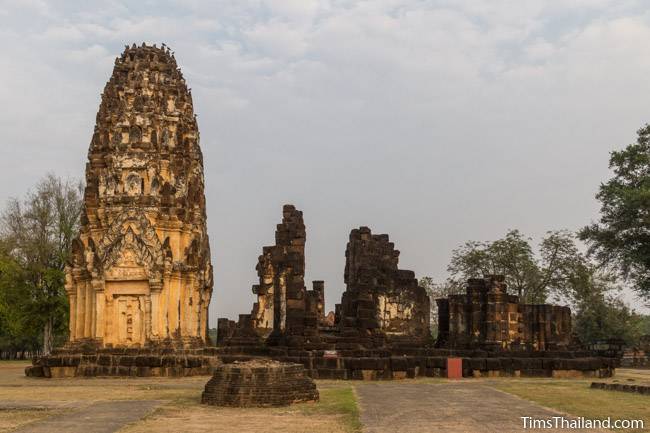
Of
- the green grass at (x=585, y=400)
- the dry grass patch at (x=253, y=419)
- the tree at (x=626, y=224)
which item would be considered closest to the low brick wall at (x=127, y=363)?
the dry grass patch at (x=253, y=419)

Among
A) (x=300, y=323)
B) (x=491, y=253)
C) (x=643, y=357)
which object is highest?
(x=491, y=253)

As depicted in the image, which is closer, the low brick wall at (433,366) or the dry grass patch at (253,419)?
the dry grass patch at (253,419)

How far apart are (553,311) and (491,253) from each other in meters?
23.2

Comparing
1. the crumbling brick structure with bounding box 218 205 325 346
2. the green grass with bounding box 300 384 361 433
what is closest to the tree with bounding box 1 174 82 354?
the crumbling brick structure with bounding box 218 205 325 346

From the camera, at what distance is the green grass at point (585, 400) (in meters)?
12.8

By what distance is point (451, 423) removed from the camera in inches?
457

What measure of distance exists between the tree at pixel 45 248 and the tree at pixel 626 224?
28.7 m

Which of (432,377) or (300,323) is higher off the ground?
(300,323)

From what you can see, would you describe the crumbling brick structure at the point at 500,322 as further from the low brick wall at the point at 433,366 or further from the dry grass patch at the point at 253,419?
the dry grass patch at the point at 253,419

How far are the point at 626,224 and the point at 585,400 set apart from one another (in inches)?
994

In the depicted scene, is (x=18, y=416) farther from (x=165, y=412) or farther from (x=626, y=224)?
(x=626, y=224)

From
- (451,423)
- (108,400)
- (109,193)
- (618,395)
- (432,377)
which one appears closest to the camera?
(451,423)

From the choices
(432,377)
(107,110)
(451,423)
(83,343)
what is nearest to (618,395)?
(451,423)

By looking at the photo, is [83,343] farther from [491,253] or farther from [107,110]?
[491,253]
